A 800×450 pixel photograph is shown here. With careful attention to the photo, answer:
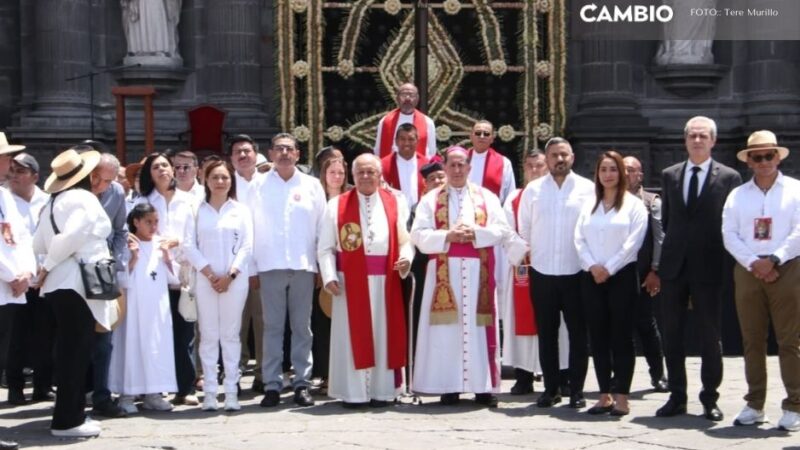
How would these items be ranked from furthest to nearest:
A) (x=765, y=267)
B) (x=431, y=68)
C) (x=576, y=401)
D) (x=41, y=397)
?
1. (x=431, y=68)
2. (x=41, y=397)
3. (x=576, y=401)
4. (x=765, y=267)

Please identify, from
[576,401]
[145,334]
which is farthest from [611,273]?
[145,334]

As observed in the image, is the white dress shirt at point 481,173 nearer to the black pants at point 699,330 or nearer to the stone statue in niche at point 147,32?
the black pants at point 699,330

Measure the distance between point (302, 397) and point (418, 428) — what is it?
153 cm

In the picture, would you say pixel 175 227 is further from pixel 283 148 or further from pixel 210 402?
pixel 210 402

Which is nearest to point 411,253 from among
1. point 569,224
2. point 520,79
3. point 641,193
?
point 569,224

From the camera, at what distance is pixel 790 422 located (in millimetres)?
10117

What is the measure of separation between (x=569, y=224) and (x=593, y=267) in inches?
25.5

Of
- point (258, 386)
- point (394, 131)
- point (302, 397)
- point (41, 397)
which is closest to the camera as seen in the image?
point (302, 397)

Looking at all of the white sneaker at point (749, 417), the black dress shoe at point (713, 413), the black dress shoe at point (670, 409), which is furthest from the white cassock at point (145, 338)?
the white sneaker at point (749, 417)

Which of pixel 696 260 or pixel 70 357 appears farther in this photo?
pixel 696 260

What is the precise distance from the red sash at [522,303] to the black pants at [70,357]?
3.93m

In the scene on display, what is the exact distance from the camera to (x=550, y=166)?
38.5ft

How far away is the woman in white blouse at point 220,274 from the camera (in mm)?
11516

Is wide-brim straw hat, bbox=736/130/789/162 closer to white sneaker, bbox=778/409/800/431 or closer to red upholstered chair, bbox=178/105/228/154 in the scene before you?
white sneaker, bbox=778/409/800/431
